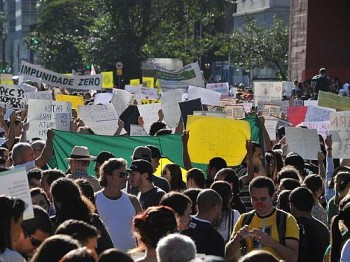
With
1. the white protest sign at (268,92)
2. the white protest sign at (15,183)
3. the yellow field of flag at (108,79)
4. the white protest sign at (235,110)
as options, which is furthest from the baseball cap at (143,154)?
the yellow field of flag at (108,79)

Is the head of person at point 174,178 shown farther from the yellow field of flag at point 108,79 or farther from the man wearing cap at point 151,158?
the yellow field of flag at point 108,79

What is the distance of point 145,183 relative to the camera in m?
10.8

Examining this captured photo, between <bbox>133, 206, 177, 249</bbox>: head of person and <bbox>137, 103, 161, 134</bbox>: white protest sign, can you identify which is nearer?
<bbox>133, 206, 177, 249</bbox>: head of person

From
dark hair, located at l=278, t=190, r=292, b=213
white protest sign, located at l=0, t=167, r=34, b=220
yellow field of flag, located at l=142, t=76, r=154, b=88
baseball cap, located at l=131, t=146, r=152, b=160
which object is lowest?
yellow field of flag, located at l=142, t=76, r=154, b=88

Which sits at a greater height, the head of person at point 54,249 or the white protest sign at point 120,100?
the head of person at point 54,249

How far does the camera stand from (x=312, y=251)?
365 inches

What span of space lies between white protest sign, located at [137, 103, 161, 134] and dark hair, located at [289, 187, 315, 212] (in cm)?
989

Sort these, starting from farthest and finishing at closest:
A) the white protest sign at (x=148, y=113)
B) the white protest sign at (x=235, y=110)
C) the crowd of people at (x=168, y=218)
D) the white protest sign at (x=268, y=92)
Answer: the white protest sign at (x=268, y=92) → the white protest sign at (x=148, y=113) → the white protest sign at (x=235, y=110) → the crowd of people at (x=168, y=218)

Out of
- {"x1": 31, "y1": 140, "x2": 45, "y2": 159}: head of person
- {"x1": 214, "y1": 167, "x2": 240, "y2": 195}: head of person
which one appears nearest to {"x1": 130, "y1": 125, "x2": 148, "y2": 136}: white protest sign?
{"x1": 31, "y1": 140, "x2": 45, "y2": 159}: head of person

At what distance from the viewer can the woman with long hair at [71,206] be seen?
8531 millimetres

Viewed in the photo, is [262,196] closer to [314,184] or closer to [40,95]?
[314,184]

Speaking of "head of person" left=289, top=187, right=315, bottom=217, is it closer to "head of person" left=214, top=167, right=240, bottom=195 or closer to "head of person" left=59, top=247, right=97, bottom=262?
"head of person" left=214, top=167, right=240, bottom=195

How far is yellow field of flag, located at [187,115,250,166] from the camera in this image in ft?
47.1

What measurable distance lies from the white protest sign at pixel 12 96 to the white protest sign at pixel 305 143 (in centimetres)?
683
